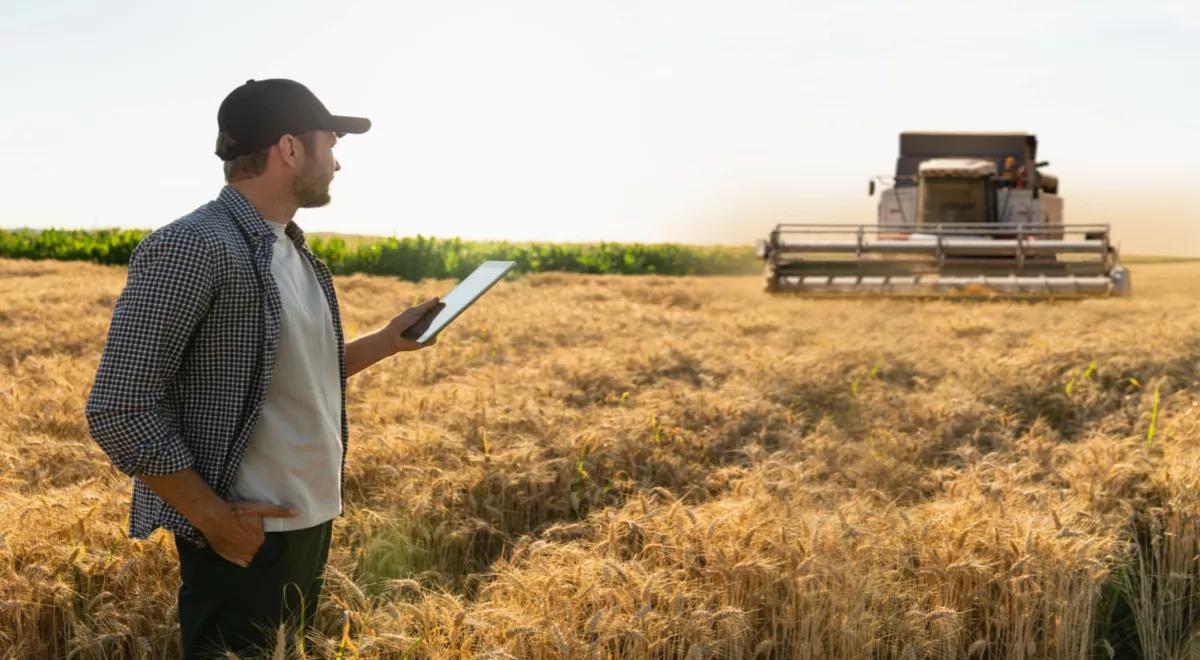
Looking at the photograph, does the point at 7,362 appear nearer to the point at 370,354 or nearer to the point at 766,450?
the point at 766,450

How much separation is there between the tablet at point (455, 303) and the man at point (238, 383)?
0.90 ft

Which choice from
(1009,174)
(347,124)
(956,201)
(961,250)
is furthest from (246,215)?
(1009,174)

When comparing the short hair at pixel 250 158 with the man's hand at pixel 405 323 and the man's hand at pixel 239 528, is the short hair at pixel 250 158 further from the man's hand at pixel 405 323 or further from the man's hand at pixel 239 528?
the man's hand at pixel 239 528

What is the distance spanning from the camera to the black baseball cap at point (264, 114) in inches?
93.3

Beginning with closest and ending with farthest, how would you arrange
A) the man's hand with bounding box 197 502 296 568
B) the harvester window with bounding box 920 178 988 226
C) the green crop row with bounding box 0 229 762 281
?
1. the man's hand with bounding box 197 502 296 568
2. the harvester window with bounding box 920 178 988 226
3. the green crop row with bounding box 0 229 762 281

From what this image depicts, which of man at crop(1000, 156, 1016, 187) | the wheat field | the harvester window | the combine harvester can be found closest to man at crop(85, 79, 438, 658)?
the wheat field

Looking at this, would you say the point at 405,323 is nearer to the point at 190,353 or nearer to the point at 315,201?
the point at 315,201

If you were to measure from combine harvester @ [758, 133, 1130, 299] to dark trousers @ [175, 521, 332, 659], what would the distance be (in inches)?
441

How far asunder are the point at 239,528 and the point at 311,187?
83cm

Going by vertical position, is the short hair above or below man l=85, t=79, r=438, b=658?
above

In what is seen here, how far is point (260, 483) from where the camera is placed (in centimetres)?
239

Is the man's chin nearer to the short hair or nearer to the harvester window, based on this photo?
the short hair

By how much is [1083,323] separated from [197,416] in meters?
10.7

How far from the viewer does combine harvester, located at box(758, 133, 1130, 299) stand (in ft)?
41.8
